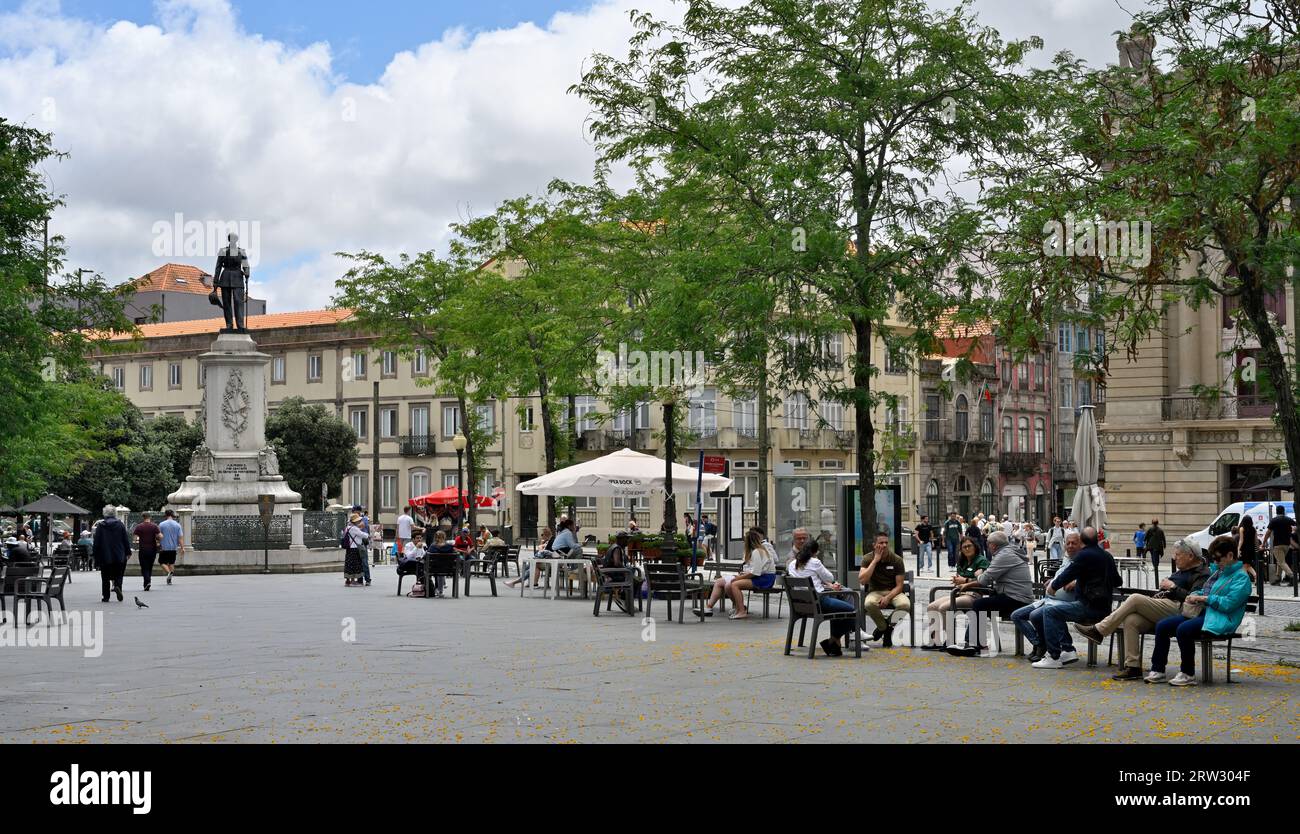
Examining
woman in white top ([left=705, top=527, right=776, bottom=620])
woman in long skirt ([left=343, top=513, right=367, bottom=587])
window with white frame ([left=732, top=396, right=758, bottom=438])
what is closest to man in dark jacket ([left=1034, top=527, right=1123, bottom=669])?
woman in white top ([left=705, top=527, right=776, bottom=620])

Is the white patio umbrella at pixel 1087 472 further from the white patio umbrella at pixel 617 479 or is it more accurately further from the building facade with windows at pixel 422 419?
the building facade with windows at pixel 422 419

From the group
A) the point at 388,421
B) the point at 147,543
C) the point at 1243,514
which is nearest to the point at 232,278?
the point at 147,543

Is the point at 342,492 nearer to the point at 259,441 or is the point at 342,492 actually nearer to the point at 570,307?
the point at 259,441

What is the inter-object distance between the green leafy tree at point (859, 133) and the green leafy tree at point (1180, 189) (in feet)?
9.58

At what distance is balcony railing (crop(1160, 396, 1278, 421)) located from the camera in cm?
4916

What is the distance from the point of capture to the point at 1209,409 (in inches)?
1919

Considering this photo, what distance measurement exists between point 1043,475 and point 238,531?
61.4 metres

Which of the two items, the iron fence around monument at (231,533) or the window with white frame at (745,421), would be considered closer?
the iron fence around monument at (231,533)

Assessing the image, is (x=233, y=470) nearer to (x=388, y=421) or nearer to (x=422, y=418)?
(x=422, y=418)

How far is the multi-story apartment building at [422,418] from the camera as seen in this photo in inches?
2872

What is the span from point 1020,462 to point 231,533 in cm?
5841

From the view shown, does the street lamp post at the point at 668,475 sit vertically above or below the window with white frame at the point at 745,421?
below

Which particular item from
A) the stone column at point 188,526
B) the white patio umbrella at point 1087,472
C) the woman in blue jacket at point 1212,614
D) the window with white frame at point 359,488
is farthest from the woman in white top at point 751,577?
the window with white frame at point 359,488

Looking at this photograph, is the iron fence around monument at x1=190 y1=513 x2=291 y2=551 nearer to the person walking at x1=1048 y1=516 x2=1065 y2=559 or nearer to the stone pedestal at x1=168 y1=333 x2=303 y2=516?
the stone pedestal at x1=168 y1=333 x2=303 y2=516
